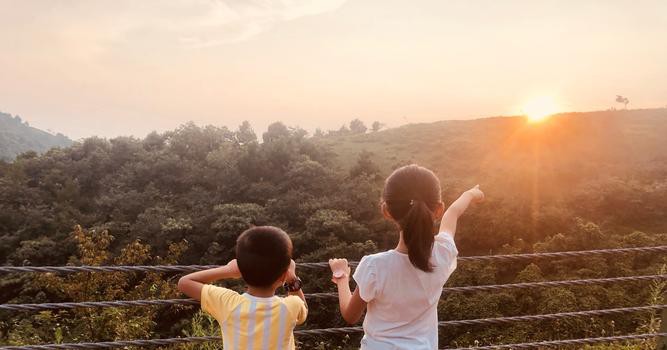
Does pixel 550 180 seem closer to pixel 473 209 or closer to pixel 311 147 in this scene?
pixel 473 209

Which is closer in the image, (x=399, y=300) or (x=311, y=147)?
(x=399, y=300)

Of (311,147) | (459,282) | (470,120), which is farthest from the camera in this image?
(470,120)

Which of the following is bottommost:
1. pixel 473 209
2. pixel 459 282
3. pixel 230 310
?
pixel 459 282

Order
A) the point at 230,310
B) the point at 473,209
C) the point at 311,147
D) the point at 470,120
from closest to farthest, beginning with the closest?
the point at 230,310 → the point at 473,209 → the point at 311,147 → the point at 470,120

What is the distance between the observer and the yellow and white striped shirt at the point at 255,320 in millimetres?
1620

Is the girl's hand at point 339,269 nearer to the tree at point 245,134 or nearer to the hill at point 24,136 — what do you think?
the tree at point 245,134

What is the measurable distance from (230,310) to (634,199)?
22.8 meters

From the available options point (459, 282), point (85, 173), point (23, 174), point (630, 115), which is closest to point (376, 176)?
point (459, 282)

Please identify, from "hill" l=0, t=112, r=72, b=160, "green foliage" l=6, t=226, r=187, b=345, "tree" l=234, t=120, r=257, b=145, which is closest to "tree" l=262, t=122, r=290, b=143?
"tree" l=234, t=120, r=257, b=145

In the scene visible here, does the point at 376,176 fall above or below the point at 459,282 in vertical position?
above

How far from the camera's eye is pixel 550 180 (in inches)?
1008

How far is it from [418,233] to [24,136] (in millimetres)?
80715

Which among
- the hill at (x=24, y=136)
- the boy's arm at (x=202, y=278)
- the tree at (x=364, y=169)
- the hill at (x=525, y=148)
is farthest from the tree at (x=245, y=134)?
the hill at (x=24, y=136)

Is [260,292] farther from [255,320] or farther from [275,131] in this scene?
[275,131]
